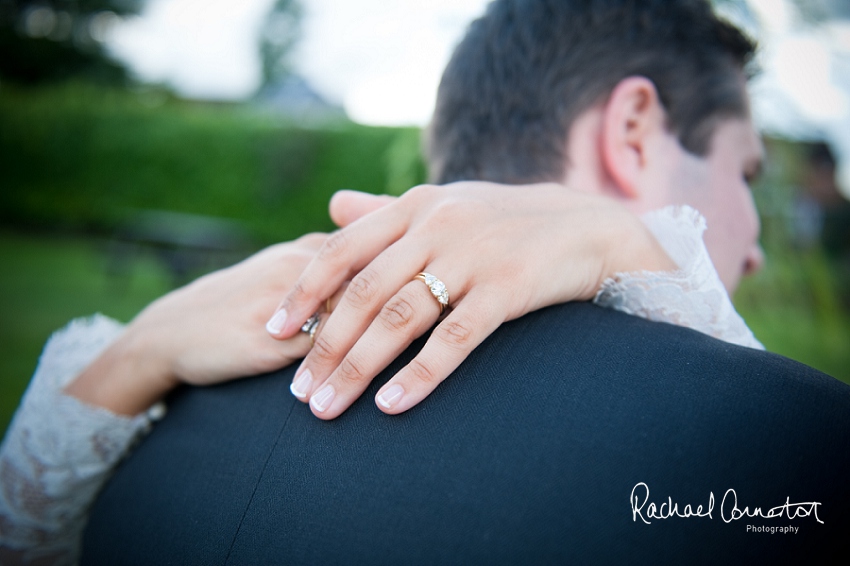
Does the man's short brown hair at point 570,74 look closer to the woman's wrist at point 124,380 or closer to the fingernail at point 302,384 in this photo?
the fingernail at point 302,384

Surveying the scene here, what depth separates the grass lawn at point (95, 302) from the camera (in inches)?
149

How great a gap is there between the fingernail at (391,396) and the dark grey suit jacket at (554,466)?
0.04 metres

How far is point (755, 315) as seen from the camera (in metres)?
3.93

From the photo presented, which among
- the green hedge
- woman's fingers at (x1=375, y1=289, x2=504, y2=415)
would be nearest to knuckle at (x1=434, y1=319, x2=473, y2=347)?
woman's fingers at (x1=375, y1=289, x2=504, y2=415)

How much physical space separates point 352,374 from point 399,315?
126mm

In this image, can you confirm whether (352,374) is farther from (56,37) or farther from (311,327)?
(56,37)

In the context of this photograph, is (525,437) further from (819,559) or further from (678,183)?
(678,183)

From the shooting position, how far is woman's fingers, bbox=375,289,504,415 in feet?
2.95

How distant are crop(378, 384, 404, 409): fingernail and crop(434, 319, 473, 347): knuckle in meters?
0.11

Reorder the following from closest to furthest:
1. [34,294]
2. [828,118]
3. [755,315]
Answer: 1. [828,118]
2. [755,315]
3. [34,294]

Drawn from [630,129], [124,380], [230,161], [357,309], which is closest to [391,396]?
[357,309]

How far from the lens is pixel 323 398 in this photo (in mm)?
933

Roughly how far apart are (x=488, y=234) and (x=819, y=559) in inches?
26.5

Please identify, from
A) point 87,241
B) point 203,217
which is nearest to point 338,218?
point 203,217
